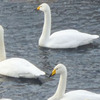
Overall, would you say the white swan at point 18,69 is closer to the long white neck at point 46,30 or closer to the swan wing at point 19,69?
the swan wing at point 19,69

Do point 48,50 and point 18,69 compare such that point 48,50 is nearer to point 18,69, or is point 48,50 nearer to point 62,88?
point 18,69

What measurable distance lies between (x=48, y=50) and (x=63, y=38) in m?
0.74

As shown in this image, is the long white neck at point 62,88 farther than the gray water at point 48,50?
No

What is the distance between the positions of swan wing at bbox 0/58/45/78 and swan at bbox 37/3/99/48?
3.15 metres

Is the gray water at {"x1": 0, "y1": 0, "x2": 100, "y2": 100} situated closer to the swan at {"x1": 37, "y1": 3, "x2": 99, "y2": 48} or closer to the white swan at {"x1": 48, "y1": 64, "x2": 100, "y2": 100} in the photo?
the swan at {"x1": 37, "y1": 3, "x2": 99, "y2": 48}

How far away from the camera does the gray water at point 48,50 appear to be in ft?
54.5

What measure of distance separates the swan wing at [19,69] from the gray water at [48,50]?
18 centimetres

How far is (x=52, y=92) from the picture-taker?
16172mm

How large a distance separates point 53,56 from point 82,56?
0.97 m

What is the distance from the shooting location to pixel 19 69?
57.2ft

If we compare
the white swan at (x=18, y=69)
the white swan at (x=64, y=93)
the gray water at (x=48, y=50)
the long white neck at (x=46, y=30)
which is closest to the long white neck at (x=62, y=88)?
the white swan at (x=64, y=93)

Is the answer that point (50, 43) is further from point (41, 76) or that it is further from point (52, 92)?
point (52, 92)

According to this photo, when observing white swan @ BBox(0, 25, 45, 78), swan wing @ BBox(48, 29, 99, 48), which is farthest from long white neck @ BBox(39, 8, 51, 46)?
white swan @ BBox(0, 25, 45, 78)

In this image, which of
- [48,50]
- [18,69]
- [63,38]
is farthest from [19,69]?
[63,38]
